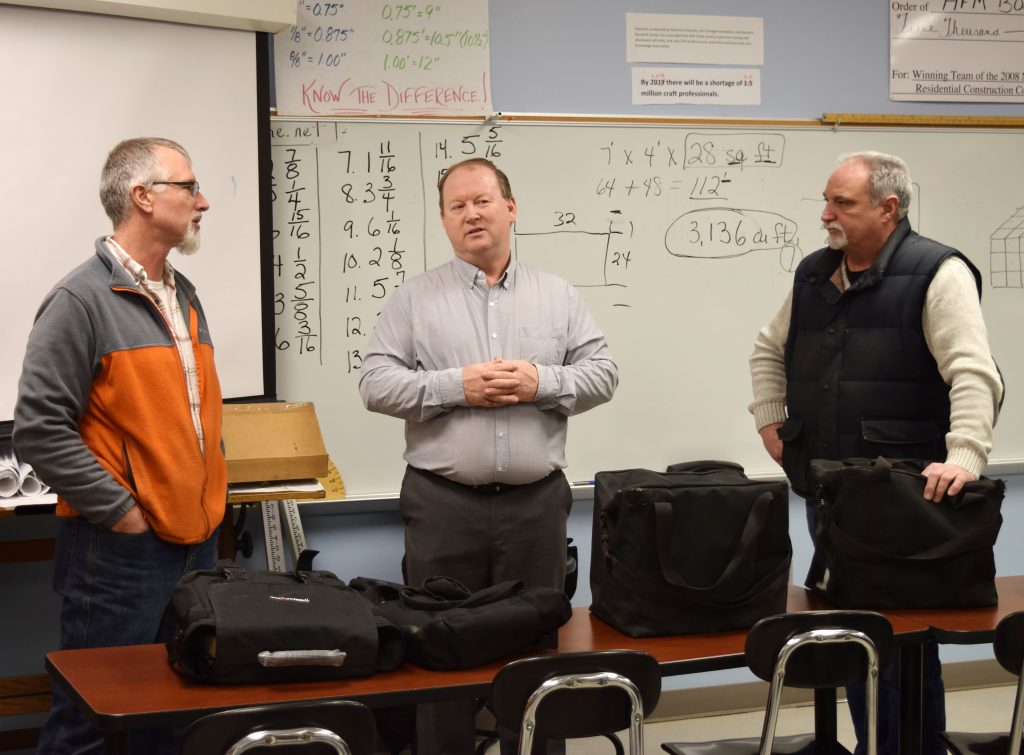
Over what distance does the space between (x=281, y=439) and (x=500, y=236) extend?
828 millimetres

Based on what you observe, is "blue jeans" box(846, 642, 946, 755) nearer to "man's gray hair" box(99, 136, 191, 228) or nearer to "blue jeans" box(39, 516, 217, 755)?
"blue jeans" box(39, 516, 217, 755)

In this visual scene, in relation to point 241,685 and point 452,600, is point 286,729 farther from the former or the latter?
point 452,600

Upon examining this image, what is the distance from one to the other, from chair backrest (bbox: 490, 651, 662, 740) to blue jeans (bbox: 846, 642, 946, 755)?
Answer: 92 centimetres

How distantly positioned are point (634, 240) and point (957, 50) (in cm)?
148

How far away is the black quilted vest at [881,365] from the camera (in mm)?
2812

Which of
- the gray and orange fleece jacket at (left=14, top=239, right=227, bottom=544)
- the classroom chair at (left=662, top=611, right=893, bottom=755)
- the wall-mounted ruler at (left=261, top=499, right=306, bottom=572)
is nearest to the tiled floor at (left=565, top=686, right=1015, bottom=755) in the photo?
the wall-mounted ruler at (left=261, top=499, right=306, bottom=572)

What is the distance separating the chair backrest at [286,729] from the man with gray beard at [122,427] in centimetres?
75

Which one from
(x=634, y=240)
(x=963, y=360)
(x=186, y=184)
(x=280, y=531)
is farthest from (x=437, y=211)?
(x=963, y=360)

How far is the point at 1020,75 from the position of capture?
14.2ft

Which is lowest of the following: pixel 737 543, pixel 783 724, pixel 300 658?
pixel 783 724

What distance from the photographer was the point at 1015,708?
2.34 metres

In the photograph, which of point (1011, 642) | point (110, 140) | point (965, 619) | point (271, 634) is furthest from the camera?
point (110, 140)

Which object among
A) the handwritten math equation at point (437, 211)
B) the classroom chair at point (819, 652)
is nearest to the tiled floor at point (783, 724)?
the handwritten math equation at point (437, 211)

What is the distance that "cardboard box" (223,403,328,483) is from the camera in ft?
10.0
